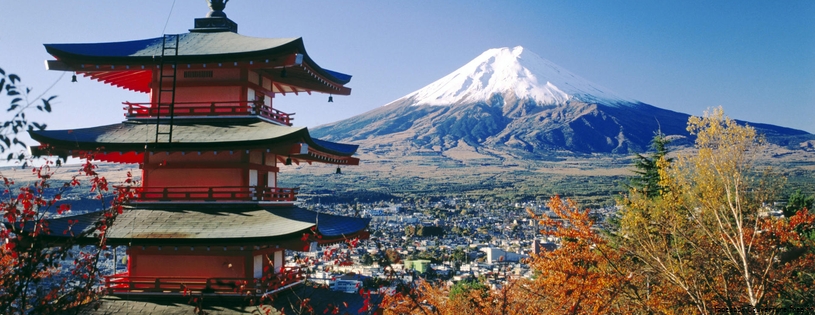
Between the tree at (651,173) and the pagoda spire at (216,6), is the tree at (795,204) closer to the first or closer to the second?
the tree at (651,173)

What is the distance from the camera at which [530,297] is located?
1864cm

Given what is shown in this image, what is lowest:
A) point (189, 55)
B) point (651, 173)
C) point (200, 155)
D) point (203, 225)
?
point (203, 225)

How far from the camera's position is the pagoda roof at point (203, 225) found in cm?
1106

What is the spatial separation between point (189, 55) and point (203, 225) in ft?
11.6

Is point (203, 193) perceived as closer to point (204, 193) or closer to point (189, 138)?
point (204, 193)

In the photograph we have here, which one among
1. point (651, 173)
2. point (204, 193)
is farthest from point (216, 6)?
point (651, 173)

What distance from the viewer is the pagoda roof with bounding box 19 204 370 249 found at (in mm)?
11062

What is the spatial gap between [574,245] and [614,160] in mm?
133487

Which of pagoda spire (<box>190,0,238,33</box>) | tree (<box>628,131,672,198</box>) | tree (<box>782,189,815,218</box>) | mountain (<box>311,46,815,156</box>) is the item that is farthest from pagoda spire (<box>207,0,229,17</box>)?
mountain (<box>311,46,815,156</box>)

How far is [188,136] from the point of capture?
12.3 m

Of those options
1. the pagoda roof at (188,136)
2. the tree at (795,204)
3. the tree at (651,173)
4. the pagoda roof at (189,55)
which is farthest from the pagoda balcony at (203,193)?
the tree at (795,204)

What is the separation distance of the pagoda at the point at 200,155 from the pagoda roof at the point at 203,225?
2cm

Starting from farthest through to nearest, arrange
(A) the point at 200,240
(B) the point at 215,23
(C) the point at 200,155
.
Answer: (B) the point at 215,23, (C) the point at 200,155, (A) the point at 200,240

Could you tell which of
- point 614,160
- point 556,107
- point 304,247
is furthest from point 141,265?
point 556,107
